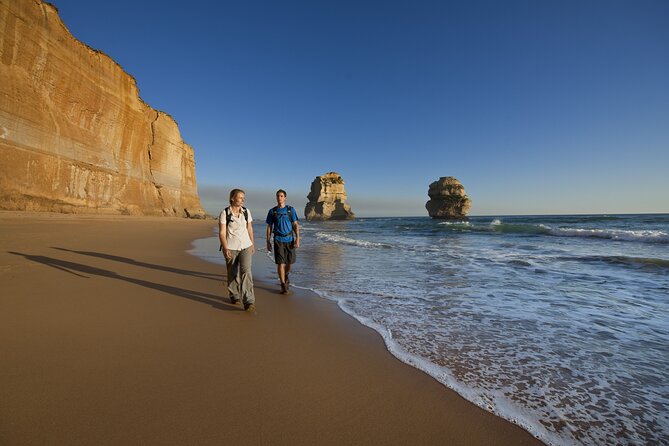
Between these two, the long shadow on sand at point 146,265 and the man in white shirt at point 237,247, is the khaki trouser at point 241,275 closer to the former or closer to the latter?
the man in white shirt at point 237,247

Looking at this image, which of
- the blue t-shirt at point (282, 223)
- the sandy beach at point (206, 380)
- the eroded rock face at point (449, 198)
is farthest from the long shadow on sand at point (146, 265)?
the eroded rock face at point (449, 198)

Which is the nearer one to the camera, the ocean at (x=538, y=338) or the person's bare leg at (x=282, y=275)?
the ocean at (x=538, y=338)

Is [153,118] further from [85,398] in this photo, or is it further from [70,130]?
[85,398]

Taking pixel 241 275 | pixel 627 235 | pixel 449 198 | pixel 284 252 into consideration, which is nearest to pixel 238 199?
pixel 241 275

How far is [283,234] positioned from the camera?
5465 mm

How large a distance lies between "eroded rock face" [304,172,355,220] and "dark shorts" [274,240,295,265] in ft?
280

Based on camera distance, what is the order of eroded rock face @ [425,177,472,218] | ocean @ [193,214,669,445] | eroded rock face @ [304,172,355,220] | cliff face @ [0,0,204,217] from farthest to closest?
1. eroded rock face @ [304,172,355,220]
2. eroded rock face @ [425,177,472,218]
3. cliff face @ [0,0,204,217]
4. ocean @ [193,214,669,445]

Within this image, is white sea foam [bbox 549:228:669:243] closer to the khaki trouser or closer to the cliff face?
the khaki trouser

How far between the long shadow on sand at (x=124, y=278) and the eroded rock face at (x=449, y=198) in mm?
78055

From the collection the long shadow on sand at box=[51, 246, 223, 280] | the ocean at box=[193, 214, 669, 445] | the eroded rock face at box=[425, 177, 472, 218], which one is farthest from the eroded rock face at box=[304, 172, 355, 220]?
the ocean at box=[193, 214, 669, 445]

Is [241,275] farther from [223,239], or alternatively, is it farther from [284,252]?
[284,252]

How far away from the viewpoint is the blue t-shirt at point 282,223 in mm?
5469

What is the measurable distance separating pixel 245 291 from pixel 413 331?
7.59 feet

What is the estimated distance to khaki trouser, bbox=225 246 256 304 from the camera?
4207 millimetres
